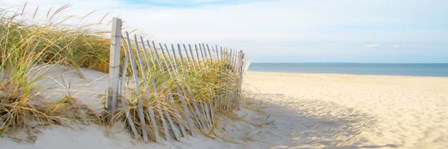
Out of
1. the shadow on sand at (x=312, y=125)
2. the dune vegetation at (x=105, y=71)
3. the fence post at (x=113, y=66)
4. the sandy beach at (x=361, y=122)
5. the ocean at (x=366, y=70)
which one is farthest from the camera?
the ocean at (x=366, y=70)

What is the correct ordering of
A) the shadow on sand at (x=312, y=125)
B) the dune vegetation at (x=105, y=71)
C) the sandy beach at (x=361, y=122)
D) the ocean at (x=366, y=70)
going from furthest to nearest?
the ocean at (x=366, y=70), the sandy beach at (x=361, y=122), the shadow on sand at (x=312, y=125), the dune vegetation at (x=105, y=71)

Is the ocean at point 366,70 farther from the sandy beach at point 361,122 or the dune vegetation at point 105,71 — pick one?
the dune vegetation at point 105,71

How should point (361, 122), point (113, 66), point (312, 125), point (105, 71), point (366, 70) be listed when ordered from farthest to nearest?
point (366, 70)
point (361, 122)
point (312, 125)
point (105, 71)
point (113, 66)

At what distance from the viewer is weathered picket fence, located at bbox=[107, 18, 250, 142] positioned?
159 inches

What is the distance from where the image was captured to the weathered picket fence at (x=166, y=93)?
4031mm

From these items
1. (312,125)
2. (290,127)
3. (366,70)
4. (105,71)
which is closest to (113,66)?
(105,71)

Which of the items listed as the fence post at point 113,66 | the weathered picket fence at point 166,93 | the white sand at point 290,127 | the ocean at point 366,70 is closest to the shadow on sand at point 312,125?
the white sand at point 290,127

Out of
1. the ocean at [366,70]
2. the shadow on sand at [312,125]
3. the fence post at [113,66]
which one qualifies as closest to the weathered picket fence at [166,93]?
the fence post at [113,66]

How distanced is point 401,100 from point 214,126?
664 centimetres

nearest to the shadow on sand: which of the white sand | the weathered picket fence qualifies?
the white sand

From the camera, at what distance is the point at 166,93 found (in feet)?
15.2

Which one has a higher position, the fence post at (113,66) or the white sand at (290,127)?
the fence post at (113,66)

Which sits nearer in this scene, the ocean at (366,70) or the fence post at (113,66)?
the fence post at (113,66)

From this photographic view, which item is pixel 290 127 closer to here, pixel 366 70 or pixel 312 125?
pixel 312 125
